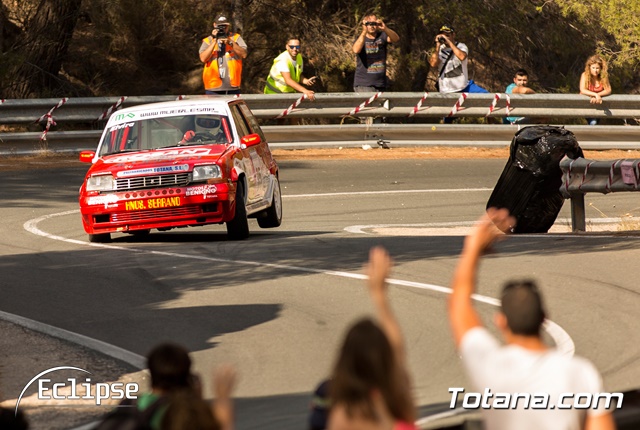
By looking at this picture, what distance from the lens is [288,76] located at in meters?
25.0

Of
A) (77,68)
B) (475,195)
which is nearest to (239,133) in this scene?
(475,195)

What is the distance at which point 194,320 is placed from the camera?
10.7m

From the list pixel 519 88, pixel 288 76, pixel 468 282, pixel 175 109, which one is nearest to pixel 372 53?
pixel 288 76

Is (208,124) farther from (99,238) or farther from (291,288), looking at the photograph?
(291,288)

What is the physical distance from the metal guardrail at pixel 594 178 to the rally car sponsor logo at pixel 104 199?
5164 millimetres

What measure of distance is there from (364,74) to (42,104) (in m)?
6.15

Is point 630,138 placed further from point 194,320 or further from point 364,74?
point 194,320

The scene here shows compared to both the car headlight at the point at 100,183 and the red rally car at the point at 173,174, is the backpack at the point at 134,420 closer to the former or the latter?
the red rally car at the point at 173,174

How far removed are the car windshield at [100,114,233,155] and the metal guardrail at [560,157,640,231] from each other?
13.3ft

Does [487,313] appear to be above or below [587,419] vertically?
below

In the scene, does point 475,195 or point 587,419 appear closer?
point 587,419

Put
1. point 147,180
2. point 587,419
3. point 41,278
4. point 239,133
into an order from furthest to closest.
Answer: point 239,133 → point 147,180 → point 41,278 → point 587,419

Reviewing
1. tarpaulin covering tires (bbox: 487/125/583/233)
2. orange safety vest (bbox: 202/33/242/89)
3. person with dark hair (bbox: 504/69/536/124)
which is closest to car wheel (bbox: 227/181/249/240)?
tarpaulin covering tires (bbox: 487/125/583/233)

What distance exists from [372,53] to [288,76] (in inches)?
69.2
